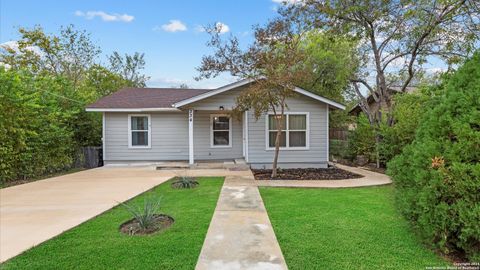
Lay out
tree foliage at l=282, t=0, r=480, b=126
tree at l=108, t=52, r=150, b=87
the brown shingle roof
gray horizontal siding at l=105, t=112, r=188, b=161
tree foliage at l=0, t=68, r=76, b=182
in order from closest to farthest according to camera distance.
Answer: tree foliage at l=0, t=68, r=76, b=182, tree foliage at l=282, t=0, r=480, b=126, the brown shingle roof, gray horizontal siding at l=105, t=112, r=188, b=161, tree at l=108, t=52, r=150, b=87

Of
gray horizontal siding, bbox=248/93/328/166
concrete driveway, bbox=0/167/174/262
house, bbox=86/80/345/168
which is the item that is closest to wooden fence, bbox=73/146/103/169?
house, bbox=86/80/345/168

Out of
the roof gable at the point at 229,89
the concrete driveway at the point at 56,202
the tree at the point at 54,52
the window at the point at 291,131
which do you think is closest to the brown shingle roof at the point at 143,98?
the roof gable at the point at 229,89

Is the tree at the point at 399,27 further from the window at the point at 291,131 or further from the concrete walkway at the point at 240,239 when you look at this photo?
the concrete walkway at the point at 240,239

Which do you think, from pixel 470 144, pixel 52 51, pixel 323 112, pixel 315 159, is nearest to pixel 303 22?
pixel 323 112

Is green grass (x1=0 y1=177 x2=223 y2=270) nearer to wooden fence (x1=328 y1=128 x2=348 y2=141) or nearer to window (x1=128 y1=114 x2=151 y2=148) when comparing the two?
window (x1=128 y1=114 x2=151 y2=148)

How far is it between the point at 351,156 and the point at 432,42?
5.87 meters

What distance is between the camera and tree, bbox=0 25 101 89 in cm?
2027

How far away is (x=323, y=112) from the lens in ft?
38.8

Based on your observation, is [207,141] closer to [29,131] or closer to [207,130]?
[207,130]

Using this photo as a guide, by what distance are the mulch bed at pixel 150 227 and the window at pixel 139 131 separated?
28.6 ft

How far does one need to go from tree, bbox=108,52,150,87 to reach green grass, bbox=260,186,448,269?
27503mm

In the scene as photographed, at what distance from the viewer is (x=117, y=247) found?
374cm

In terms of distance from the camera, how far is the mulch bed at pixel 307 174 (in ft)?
31.3

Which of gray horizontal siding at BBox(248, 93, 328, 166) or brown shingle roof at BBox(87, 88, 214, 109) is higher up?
brown shingle roof at BBox(87, 88, 214, 109)
